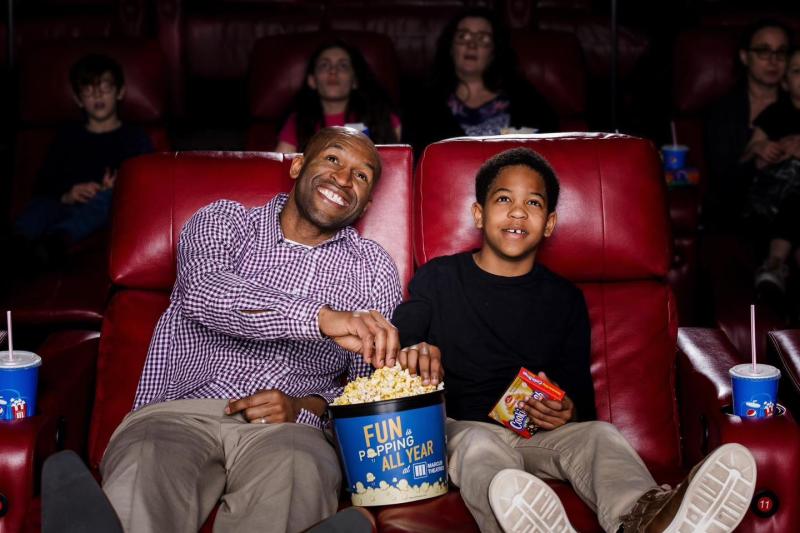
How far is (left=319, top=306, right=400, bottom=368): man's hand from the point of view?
6.97 ft

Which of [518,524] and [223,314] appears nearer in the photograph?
[518,524]

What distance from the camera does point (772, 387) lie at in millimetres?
2152

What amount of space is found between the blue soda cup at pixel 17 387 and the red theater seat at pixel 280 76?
7.03 ft

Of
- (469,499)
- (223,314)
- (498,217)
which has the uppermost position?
(498,217)

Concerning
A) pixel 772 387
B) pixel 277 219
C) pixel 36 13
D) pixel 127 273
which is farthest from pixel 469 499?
pixel 36 13

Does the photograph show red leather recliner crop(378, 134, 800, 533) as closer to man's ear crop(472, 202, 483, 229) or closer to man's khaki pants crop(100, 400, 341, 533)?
man's ear crop(472, 202, 483, 229)

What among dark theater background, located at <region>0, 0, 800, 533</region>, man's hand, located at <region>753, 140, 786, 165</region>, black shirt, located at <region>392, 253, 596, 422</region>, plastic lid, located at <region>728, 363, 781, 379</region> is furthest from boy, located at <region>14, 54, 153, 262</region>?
plastic lid, located at <region>728, 363, 781, 379</region>

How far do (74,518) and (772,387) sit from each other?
128 centimetres

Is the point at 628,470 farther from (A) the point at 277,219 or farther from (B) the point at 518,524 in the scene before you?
(A) the point at 277,219

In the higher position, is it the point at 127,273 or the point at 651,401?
the point at 127,273

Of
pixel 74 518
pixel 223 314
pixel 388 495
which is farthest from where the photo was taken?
pixel 223 314

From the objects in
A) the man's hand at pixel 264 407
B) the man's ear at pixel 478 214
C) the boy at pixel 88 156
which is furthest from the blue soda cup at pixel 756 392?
the boy at pixel 88 156

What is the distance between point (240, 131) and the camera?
17.7 ft

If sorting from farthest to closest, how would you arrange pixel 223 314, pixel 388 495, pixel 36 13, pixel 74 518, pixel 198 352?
pixel 36 13 → pixel 198 352 → pixel 223 314 → pixel 388 495 → pixel 74 518
